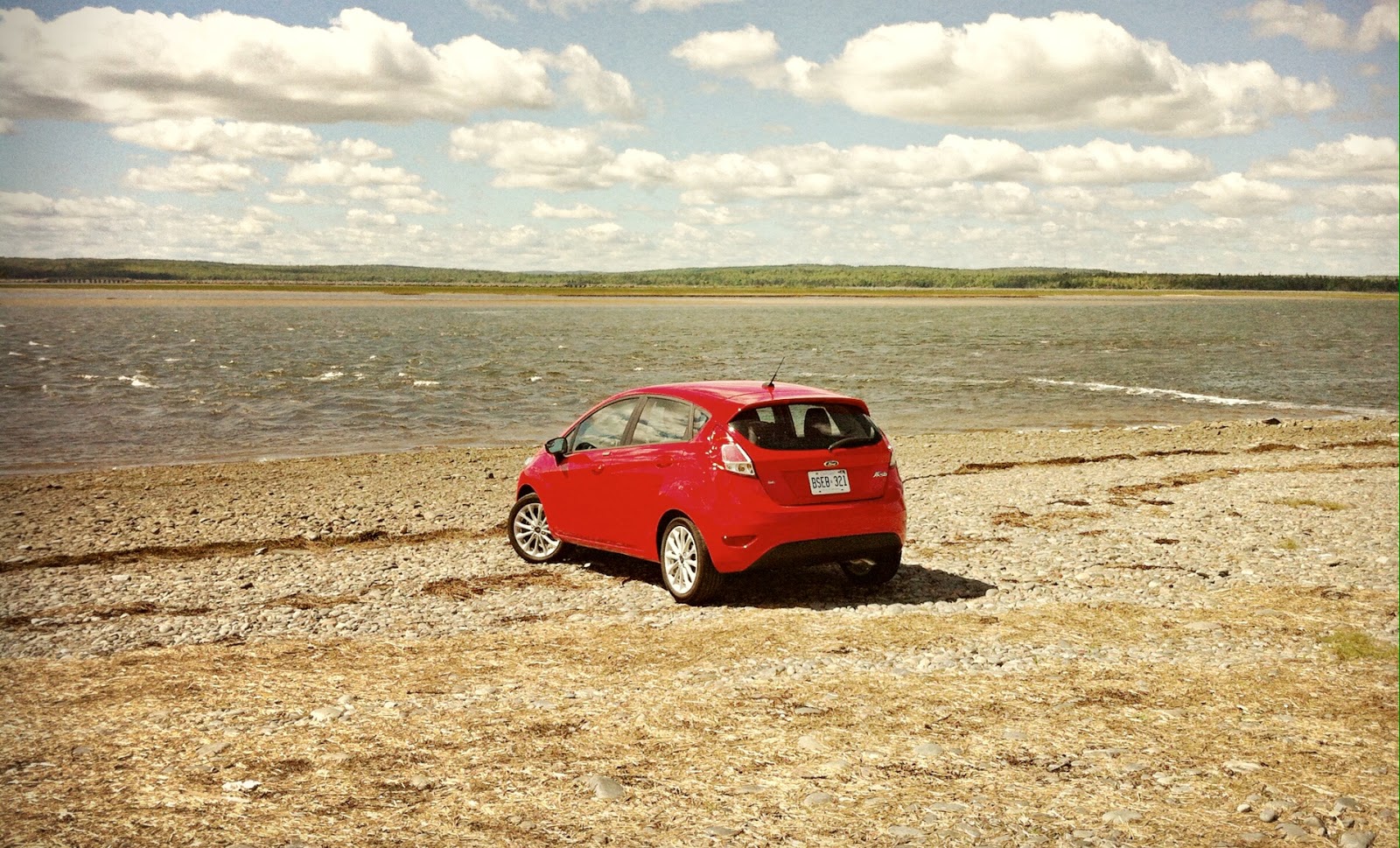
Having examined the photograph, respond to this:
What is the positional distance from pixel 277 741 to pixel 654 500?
4.32 meters

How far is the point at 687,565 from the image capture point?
951cm

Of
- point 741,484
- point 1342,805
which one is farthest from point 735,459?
point 1342,805

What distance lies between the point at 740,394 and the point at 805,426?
2.12 ft

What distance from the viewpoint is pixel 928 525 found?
1388 cm

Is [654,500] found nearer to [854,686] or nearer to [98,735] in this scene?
[854,686]

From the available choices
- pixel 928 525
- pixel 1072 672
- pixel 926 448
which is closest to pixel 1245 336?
pixel 926 448

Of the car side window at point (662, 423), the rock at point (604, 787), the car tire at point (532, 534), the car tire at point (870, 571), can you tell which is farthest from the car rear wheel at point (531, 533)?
the rock at point (604, 787)

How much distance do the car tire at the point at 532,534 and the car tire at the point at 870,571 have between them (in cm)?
315

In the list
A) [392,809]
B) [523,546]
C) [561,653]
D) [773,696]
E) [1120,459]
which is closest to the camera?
[392,809]

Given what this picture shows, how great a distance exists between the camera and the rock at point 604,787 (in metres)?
5.26

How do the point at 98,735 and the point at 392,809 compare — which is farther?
the point at 98,735

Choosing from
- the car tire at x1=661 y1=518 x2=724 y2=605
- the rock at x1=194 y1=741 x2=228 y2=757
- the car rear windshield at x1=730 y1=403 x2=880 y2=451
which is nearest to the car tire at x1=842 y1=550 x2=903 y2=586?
the car rear windshield at x1=730 y1=403 x2=880 y2=451

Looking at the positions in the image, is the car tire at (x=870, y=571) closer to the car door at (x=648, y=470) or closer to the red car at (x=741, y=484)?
the red car at (x=741, y=484)

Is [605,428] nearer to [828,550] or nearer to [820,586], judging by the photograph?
[820,586]
